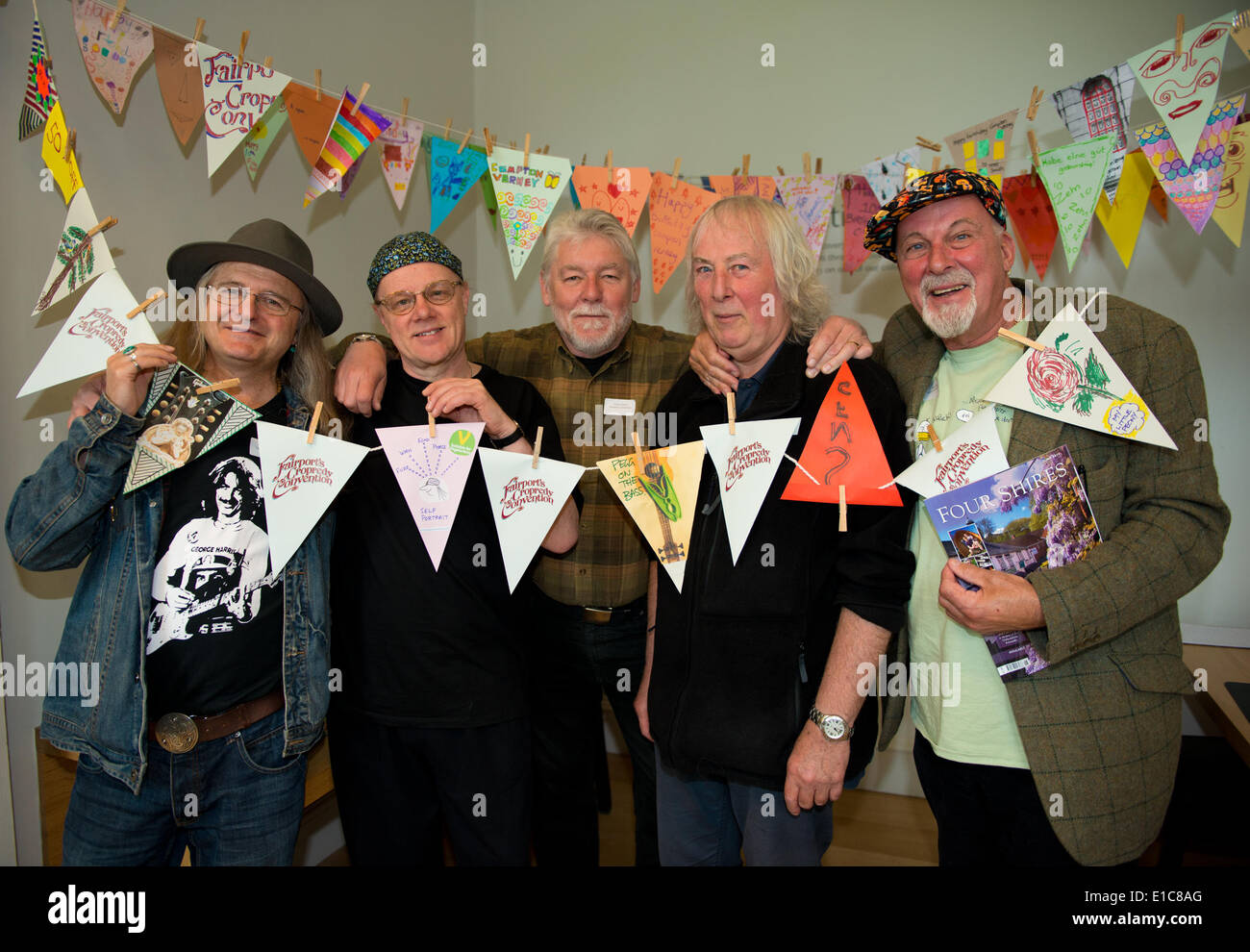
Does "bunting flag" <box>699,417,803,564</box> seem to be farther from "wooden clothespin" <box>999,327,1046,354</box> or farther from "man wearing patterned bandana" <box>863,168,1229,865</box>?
"wooden clothespin" <box>999,327,1046,354</box>

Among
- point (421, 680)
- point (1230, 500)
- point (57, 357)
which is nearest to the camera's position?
point (57, 357)

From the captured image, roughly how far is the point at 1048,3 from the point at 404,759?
13.1 feet

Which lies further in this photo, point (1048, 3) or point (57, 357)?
point (1048, 3)

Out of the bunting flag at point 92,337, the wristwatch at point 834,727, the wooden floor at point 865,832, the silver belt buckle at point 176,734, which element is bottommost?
the wooden floor at point 865,832

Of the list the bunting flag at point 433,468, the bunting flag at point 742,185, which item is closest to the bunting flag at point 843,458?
the bunting flag at point 433,468

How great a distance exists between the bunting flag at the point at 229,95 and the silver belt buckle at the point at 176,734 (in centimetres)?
159

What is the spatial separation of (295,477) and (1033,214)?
287 cm

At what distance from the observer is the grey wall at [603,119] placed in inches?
84.6

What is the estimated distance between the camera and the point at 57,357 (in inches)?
68.1

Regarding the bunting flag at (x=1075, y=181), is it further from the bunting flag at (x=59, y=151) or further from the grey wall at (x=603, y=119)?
the bunting flag at (x=59, y=151)

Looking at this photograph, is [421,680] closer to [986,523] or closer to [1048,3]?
[986,523]

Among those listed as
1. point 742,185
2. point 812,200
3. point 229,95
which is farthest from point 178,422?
point 812,200

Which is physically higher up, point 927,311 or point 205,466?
point 927,311
